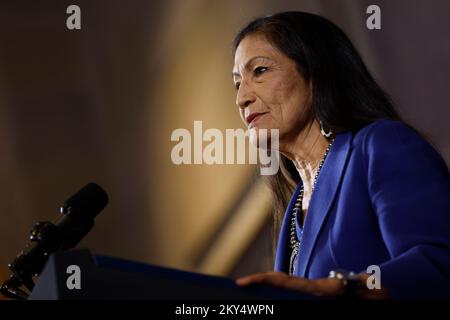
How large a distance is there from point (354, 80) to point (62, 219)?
0.66m

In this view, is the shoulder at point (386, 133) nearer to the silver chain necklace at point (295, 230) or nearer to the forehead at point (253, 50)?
the silver chain necklace at point (295, 230)

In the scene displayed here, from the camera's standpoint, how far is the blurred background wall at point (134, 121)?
198 centimetres

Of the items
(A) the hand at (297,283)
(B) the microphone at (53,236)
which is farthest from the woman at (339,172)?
(B) the microphone at (53,236)

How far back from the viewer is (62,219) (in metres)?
0.95

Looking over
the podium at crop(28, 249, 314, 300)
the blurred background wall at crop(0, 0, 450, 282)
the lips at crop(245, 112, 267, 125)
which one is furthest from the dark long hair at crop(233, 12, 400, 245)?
the podium at crop(28, 249, 314, 300)

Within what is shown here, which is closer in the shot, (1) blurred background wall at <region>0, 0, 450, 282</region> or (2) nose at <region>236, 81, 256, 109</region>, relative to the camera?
(2) nose at <region>236, 81, 256, 109</region>

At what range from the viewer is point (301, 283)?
0.77m

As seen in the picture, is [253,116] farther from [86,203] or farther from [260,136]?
[86,203]

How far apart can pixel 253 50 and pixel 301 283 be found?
2.43 ft

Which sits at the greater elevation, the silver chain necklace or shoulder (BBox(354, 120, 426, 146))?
shoulder (BBox(354, 120, 426, 146))

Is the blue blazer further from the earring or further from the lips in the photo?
the lips

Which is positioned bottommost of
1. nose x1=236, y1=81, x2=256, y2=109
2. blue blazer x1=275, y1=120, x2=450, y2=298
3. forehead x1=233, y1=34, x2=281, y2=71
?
blue blazer x1=275, y1=120, x2=450, y2=298

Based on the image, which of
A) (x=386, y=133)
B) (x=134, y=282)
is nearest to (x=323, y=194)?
(x=386, y=133)

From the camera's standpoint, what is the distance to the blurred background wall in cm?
198
